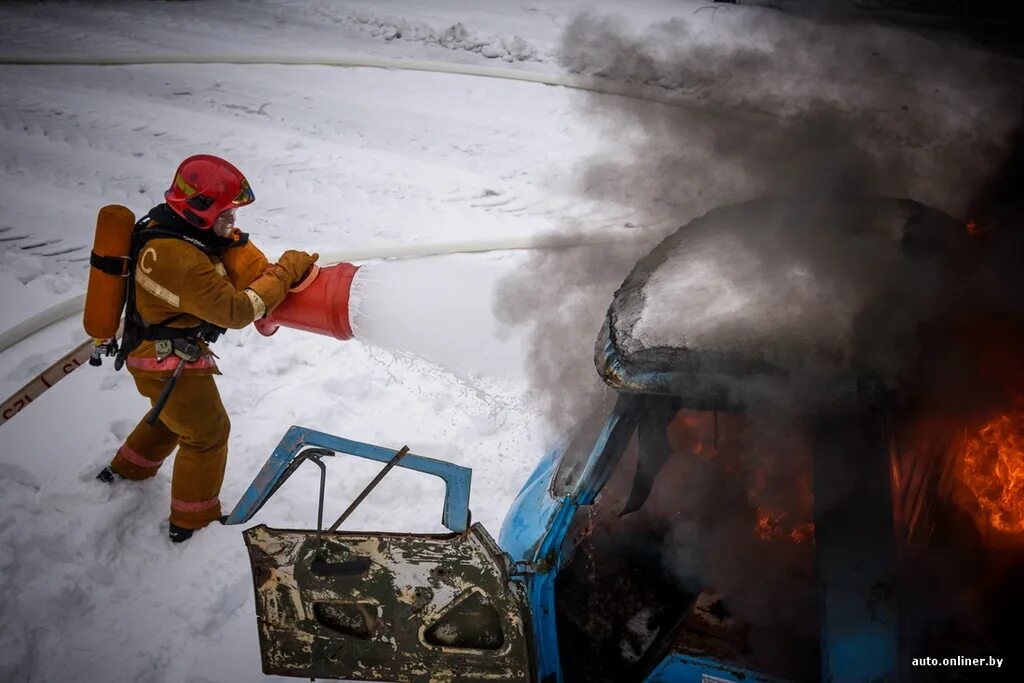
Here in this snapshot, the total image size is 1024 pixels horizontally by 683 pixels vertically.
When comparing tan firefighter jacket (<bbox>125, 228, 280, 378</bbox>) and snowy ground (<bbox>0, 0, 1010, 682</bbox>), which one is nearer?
tan firefighter jacket (<bbox>125, 228, 280, 378</bbox>)

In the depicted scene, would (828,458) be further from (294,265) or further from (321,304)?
(294,265)

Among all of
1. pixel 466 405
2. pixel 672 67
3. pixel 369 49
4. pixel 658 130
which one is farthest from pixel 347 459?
pixel 369 49

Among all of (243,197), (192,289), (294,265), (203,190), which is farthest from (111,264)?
(294,265)

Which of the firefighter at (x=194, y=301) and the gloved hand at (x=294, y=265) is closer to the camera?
the firefighter at (x=194, y=301)

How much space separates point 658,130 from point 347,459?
120 inches

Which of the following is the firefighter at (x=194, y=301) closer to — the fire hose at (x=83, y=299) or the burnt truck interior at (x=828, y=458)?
the fire hose at (x=83, y=299)

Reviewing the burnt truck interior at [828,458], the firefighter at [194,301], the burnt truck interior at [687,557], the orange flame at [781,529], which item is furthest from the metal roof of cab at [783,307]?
the firefighter at [194,301]

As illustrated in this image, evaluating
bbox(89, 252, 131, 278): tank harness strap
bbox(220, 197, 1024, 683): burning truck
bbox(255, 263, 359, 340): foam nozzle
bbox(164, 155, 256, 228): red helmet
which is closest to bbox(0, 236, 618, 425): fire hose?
bbox(89, 252, 131, 278): tank harness strap

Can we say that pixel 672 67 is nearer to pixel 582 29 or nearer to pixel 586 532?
pixel 582 29

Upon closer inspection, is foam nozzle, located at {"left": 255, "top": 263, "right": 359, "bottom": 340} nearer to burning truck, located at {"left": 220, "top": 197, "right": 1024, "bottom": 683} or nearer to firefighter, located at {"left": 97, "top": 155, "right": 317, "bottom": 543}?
firefighter, located at {"left": 97, "top": 155, "right": 317, "bottom": 543}

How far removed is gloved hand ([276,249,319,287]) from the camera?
3.57m

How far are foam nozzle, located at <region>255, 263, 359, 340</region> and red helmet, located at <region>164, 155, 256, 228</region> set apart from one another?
19.7 inches

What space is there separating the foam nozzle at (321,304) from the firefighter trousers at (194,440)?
0.49 meters

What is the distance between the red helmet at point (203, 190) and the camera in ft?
11.1
